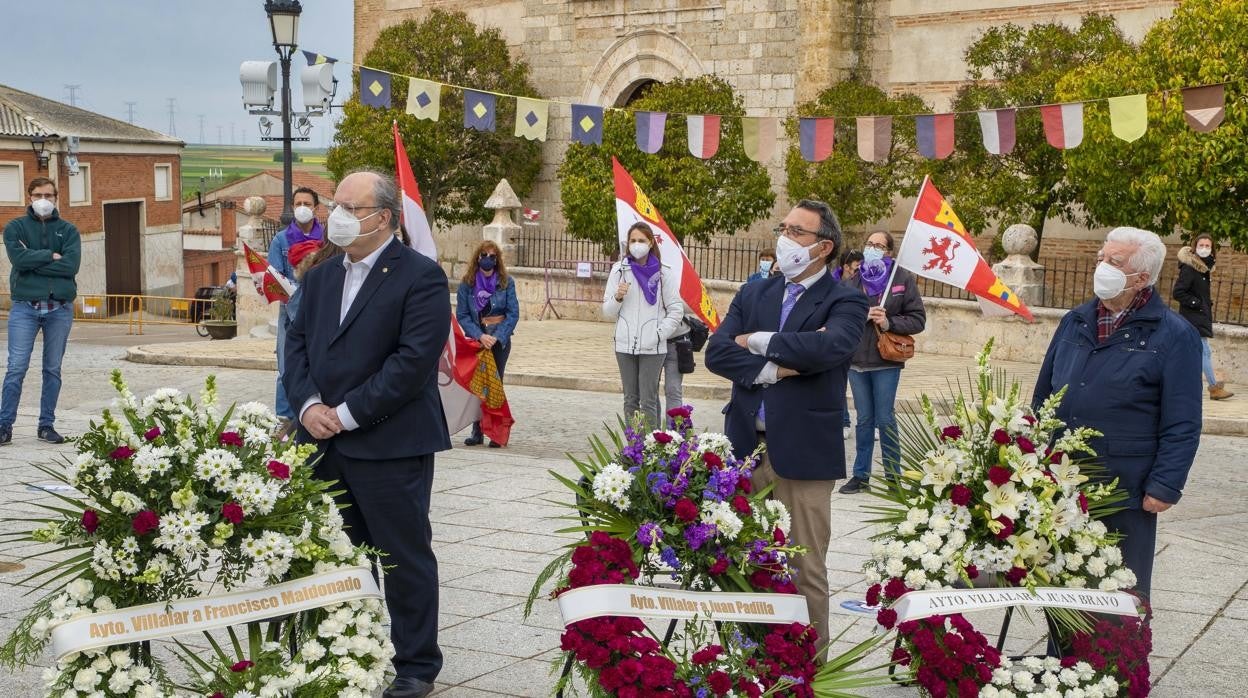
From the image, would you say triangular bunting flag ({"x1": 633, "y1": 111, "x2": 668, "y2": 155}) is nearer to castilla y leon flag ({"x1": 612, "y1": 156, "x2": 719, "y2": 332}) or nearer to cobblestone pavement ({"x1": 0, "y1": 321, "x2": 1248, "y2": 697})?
cobblestone pavement ({"x1": 0, "y1": 321, "x2": 1248, "y2": 697})

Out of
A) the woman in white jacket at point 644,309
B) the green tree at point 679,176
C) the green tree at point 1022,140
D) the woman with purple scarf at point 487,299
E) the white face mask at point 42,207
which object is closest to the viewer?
the woman in white jacket at point 644,309

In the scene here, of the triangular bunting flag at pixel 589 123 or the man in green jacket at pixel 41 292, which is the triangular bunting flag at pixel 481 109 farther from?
the man in green jacket at pixel 41 292

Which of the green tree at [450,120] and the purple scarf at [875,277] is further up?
the green tree at [450,120]

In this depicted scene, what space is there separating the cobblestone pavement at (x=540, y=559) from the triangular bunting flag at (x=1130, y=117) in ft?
9.66

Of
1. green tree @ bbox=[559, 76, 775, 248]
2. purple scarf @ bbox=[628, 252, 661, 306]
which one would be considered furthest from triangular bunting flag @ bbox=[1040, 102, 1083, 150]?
green tree @ bbox=[559, 76, 775, 248]

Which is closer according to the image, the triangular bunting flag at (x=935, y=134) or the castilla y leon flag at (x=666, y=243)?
the castilla y leon flag at (x=666, y=243)

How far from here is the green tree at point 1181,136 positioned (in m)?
15.9

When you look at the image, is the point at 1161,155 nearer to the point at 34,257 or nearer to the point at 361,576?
the point at 34,257

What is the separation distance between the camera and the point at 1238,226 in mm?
16328

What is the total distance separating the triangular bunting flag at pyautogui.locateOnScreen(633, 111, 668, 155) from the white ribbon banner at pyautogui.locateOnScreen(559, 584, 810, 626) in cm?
1203

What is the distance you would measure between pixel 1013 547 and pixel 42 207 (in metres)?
8.05

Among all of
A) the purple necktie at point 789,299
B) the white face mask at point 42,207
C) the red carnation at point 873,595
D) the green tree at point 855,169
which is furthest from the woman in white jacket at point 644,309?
the green tree at point 855,169

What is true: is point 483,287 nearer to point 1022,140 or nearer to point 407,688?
point 407,688

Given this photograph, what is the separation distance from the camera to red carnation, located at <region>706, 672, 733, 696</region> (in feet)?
14.4
